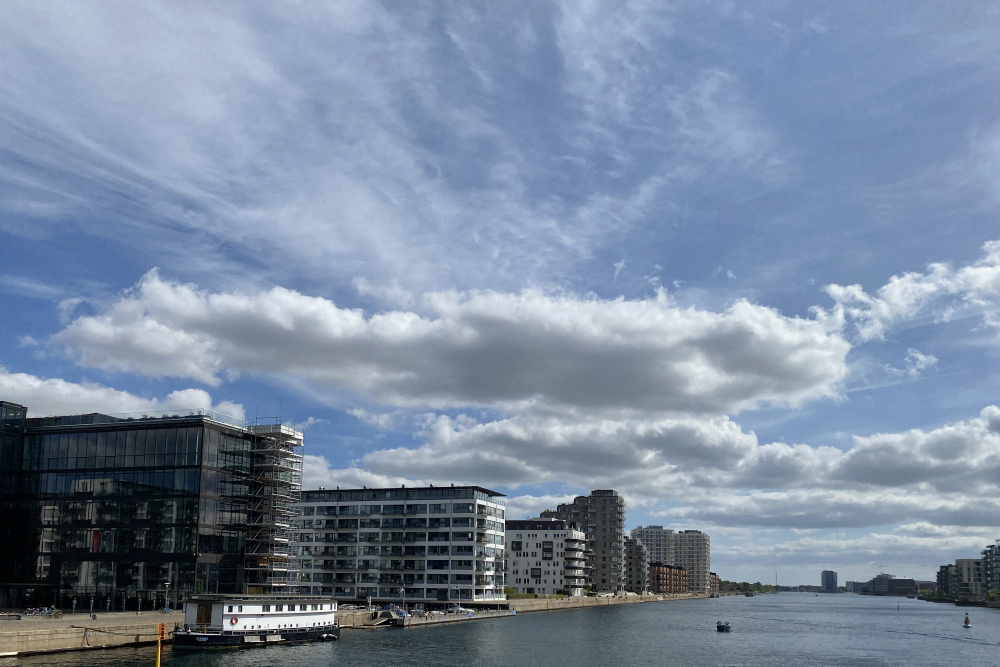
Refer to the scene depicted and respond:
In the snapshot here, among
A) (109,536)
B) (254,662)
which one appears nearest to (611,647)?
(254,662)

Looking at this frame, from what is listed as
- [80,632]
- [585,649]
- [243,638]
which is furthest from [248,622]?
Answer: [585,649]

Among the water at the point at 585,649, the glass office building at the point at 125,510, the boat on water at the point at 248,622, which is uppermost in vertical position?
the glass office building at the point at 125,510

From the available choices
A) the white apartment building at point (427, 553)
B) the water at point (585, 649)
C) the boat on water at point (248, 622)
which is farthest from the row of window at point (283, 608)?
the white apartment building at point (427, 553)

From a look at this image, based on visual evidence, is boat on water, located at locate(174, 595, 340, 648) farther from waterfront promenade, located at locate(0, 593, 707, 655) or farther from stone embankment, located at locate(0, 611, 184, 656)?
stone embankment, located at locate(0, 611, 184, 656)

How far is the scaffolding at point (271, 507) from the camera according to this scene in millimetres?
138500

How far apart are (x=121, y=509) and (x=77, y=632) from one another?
Answer: 130ft

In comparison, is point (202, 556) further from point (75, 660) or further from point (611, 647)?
point (611, 647)

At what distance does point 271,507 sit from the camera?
463 ft

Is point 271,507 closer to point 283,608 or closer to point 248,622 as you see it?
point 283,608

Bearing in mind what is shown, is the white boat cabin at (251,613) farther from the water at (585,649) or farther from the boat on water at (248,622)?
the water at (585,649)

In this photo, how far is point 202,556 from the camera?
12644cm

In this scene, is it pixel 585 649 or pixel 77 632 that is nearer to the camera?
pixel 77 632

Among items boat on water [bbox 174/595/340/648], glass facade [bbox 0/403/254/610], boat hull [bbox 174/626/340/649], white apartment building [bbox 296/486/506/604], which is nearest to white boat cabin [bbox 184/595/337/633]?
boat on water [bbox 174/595/340/648]

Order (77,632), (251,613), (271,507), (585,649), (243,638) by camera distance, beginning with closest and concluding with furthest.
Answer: (77,632) < (243,638) < (251,613) < (585,649) < (271,507)
